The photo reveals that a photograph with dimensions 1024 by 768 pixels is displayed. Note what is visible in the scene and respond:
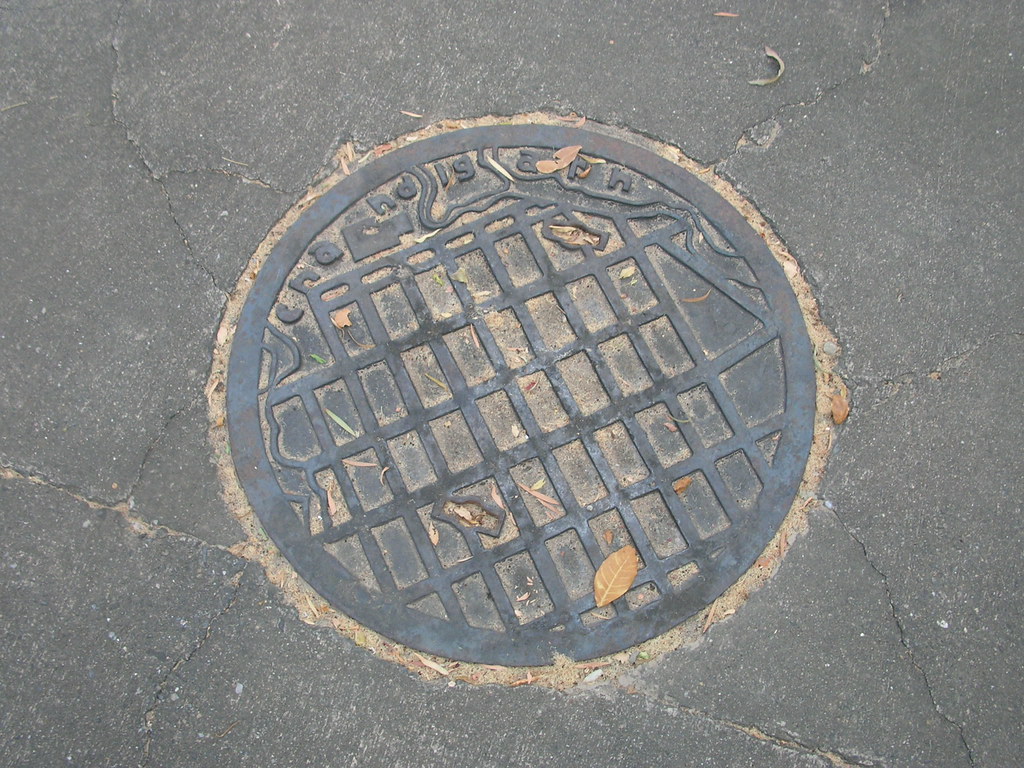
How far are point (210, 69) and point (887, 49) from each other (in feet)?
8.59

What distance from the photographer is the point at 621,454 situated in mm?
2529

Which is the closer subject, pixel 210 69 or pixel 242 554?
pixel 242 554

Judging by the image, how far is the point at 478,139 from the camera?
9.21ft

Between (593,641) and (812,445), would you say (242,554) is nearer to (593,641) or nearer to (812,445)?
(593,641)

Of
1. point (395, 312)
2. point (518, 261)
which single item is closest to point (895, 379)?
point (518, 261)

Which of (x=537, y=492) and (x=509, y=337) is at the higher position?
(x=509, y=337)

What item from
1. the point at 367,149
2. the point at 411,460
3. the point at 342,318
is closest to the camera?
the point at 411,460

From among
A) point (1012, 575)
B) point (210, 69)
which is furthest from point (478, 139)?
point (1012, 575)

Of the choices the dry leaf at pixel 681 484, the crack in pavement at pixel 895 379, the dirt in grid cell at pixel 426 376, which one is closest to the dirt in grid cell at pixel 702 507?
the dry leaf at pixel 681 484

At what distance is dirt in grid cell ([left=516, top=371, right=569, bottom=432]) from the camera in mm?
2537

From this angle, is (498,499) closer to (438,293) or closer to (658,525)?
(658,525)

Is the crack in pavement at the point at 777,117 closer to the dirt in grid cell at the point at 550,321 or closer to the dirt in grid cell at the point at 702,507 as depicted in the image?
the dirt in grid cell at the point at 550,321

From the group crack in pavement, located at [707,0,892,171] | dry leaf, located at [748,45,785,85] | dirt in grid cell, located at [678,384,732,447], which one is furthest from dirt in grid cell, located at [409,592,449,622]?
dry leaf, located at [748,45,785,85]

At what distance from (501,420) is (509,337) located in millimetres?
292
